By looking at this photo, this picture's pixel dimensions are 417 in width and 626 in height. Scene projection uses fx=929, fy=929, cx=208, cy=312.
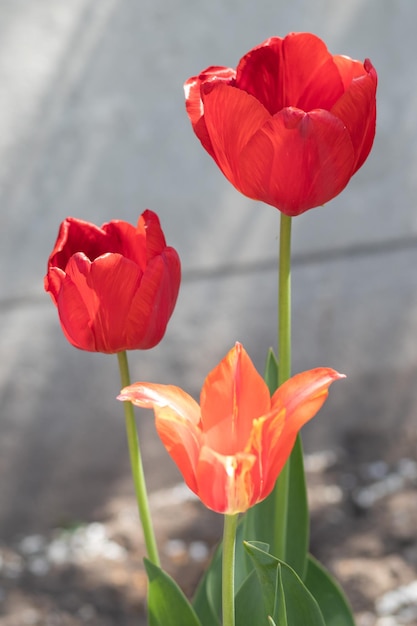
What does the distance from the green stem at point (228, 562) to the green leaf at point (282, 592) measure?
0.08 ft

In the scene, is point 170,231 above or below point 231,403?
above

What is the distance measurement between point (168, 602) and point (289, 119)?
0.36m

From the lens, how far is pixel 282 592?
558 millimetres

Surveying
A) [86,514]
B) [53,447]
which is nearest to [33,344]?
[53,447]

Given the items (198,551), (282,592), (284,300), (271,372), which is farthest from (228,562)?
(198,551)

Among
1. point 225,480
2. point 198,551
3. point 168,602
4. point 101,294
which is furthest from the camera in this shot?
point 198,551

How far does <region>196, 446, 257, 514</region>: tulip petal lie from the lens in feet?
1.51

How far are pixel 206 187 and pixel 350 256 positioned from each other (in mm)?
369

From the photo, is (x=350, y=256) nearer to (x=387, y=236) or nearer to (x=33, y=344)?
(x=387, y=236)

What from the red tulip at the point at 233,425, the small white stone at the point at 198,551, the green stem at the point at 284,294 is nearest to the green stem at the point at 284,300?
the green stem at the point at 284,294

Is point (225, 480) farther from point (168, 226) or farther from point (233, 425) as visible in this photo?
point (168, 226)

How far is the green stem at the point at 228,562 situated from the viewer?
0.50 m

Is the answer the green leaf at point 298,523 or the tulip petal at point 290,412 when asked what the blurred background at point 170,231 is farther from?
the tulip petal at point 290,412

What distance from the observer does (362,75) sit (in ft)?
1.80
